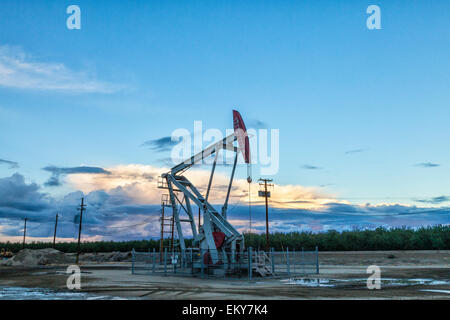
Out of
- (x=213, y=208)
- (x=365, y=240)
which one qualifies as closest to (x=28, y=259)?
(x=213, y=208)

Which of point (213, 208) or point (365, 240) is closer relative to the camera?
point (213, 208)

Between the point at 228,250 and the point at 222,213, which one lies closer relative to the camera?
the point at 228,250

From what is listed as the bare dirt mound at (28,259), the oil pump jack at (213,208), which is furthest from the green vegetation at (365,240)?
the oil pump jack at (213,208)

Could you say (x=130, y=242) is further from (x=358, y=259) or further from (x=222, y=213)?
(x=222, y=213)

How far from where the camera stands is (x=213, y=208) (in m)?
23.2

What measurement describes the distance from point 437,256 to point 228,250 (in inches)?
1081

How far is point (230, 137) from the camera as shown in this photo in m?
22.8

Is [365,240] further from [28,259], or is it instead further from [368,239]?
[28,259]

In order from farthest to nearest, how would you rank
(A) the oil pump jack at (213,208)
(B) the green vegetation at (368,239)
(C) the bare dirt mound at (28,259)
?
(B) the green vegetation at (368,239) < (C) the bare dirt mound at (28,259) < (A) the oil pump jack at (213,208)

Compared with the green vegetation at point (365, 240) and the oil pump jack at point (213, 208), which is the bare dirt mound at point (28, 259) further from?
the oil pump jack at point (213, 208)

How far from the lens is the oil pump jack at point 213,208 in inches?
848

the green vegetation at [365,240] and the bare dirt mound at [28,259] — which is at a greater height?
the green vegetation at [365,240]
